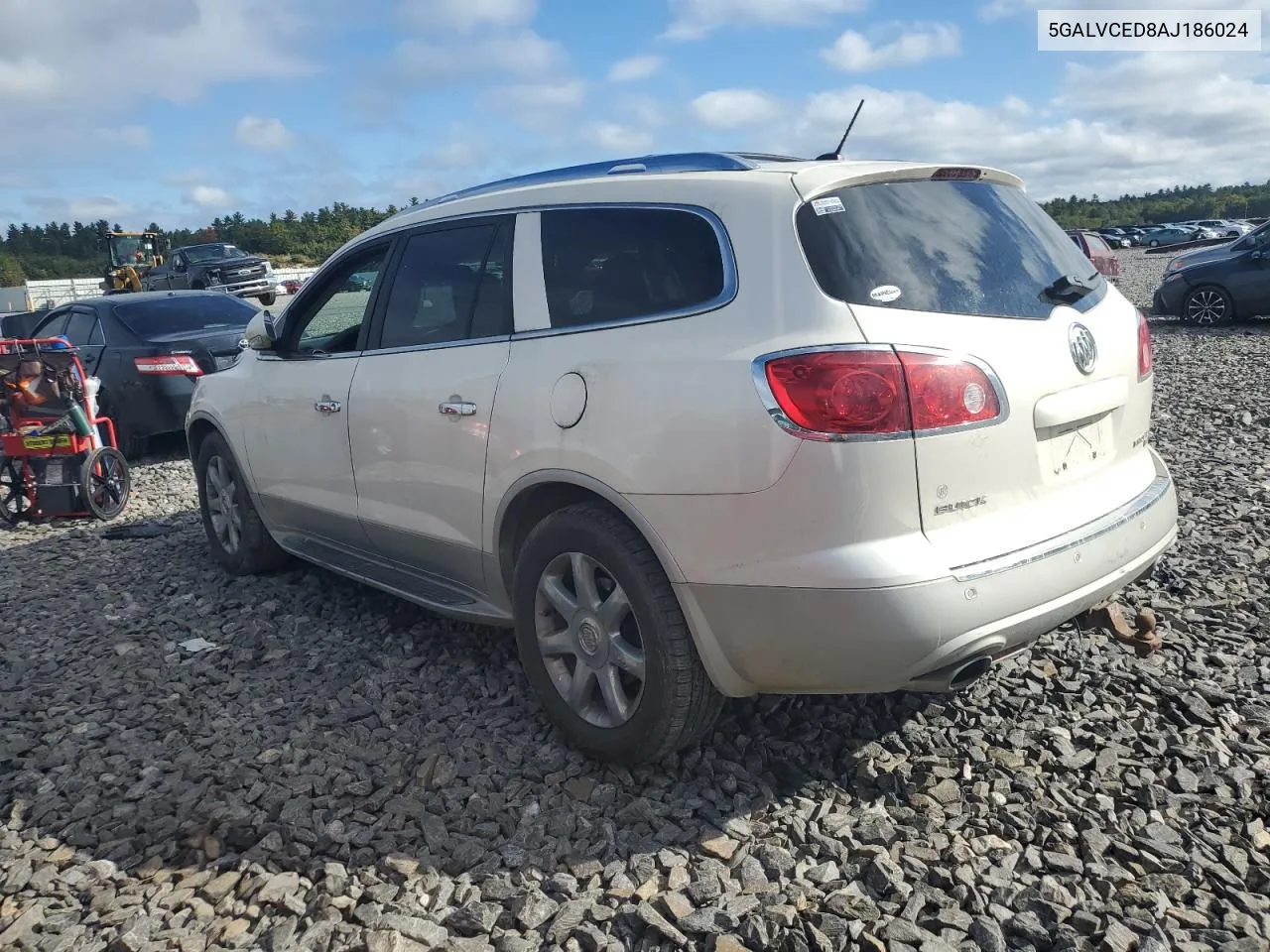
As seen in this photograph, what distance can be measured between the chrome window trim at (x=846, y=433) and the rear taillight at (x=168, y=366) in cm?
788

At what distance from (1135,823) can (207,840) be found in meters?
2.69

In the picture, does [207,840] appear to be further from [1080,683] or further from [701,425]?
[1080,683]

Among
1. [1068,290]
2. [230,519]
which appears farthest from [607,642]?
Answer: [230,519]

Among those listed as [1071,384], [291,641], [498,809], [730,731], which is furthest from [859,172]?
[291,641]

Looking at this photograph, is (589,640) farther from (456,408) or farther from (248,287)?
(248,287)

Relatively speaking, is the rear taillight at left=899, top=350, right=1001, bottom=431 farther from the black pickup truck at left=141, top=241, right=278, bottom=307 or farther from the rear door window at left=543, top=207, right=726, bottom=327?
the black pickup truck at left=141, top=241, right=278, bottom=307

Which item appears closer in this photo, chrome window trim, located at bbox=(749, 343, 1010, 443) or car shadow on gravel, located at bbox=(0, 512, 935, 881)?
chrome window trim, located at bbox=(749, 343, 1010, 443)

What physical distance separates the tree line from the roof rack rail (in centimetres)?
3830

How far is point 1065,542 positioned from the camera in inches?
114

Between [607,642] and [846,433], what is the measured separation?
1.08 m

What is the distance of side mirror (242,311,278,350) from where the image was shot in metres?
4.94

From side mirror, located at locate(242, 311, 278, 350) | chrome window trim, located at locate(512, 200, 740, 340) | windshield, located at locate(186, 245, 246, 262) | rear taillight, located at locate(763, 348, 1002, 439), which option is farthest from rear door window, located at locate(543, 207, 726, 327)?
windshield, located at locate(186, 245, 246, 262)

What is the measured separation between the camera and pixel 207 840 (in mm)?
3082

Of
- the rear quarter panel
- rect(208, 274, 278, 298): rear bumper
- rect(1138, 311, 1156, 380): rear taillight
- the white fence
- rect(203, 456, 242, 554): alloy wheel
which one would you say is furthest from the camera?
the white fence
